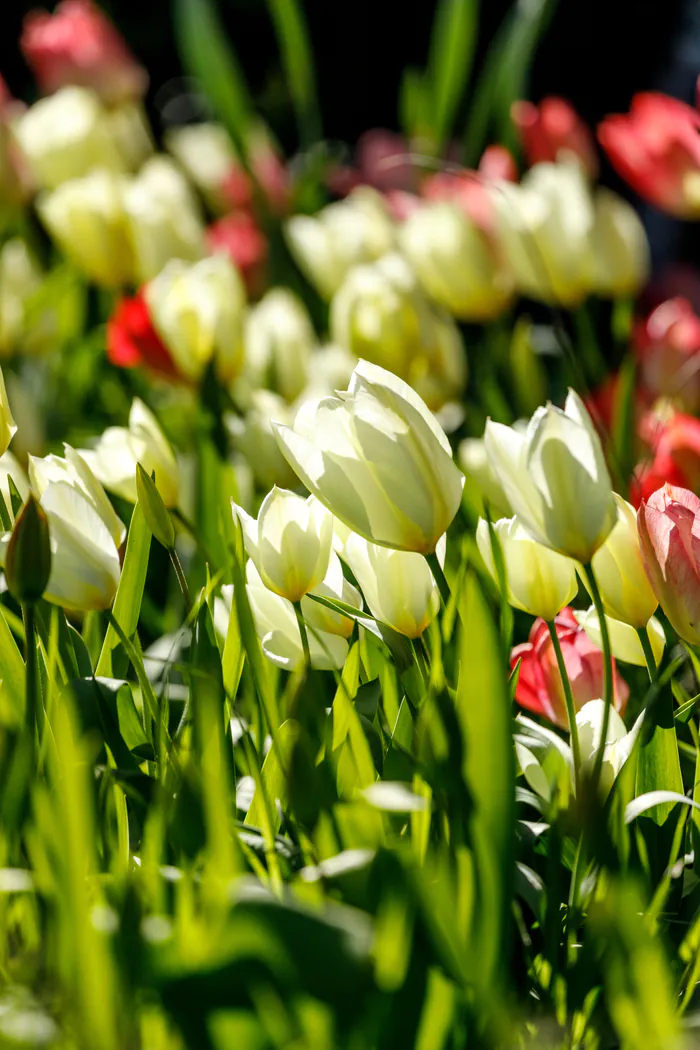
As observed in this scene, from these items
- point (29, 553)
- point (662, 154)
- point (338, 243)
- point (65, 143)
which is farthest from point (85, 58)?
point (29, 553)

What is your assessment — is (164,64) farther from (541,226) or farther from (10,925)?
(10,925)

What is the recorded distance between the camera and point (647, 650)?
18.7 inches

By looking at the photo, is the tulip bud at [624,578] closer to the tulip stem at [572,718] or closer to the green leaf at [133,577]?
the tulip stem at [572,718]

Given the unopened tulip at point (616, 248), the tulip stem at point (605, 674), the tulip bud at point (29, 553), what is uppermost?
the tulip bud at point (29, 553)

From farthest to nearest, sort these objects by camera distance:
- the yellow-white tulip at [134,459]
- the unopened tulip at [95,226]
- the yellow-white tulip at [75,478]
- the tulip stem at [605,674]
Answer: the unopened tulip at [95,226], the yellow-white tulip at [134,459], the yellow-white tulip at [75,478], the tulip stem at [605,674]

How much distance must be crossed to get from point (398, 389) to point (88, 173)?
3.45 ft

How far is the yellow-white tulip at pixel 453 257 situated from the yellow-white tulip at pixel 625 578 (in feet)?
2.10

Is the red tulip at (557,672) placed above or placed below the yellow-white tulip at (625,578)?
below

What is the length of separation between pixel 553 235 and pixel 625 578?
2.00ft

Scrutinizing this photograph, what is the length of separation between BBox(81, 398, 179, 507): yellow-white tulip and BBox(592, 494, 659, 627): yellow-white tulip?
237 mm

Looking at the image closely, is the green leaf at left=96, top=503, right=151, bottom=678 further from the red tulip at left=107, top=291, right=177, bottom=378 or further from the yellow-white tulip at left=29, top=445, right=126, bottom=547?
the red tulip at left=107, top=291, right=177, bottom=378

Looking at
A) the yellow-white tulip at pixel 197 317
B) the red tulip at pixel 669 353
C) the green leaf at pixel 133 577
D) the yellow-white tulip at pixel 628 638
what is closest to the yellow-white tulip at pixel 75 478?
the green leaf at pixel 133 577

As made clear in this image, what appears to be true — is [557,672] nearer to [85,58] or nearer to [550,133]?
[550,133]

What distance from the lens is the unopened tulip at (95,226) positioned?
3.76ft
